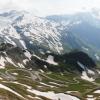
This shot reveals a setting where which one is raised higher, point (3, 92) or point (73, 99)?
point (73, 99)

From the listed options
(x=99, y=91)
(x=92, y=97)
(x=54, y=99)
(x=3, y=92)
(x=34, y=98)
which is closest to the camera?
(x=3, y=92)

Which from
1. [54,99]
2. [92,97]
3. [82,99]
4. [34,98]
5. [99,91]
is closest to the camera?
[34,98]

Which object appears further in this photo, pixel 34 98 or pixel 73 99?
pixel 73 99

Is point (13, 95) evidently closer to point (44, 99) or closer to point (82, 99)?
point (44, 99)

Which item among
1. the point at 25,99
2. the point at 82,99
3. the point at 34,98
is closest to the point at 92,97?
the point at 82,99

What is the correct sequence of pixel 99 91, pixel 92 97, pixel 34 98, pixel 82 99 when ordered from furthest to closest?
pixel 99 91, pixel 92 97, pixel 82 99, pixel 34 98

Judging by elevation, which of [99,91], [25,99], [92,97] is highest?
[99,91]

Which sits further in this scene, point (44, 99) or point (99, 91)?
point (99, 91)

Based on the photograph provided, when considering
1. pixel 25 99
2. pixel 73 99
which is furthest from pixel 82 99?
pixel 25 99

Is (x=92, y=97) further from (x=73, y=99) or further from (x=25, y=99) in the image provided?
(x=25, y=99)
